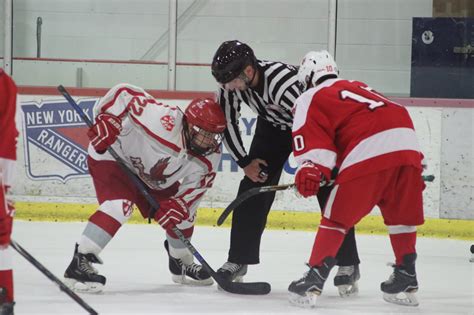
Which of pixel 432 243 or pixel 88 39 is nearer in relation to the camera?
pixel 432 243

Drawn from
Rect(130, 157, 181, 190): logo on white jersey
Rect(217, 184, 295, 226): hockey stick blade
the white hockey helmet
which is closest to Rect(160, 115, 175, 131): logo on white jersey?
Rect(130, 157, 181, 190): logo on white jersey

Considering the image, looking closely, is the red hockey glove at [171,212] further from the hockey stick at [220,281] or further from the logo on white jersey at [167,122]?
the logo on white jersey at [167,122]

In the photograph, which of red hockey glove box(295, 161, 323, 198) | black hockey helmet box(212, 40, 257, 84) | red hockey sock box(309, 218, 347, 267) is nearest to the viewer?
red hockey glove box(295, 161, 323, 198)

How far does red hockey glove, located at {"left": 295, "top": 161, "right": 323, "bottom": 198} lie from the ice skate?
58 centimetres

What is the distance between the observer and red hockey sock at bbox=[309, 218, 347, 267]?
340 centimetres

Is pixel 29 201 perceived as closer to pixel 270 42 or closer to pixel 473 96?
pixel 270 42

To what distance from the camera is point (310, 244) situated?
518 centimetres

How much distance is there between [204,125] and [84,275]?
686 millimetres

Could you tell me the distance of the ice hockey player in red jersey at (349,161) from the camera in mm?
3357

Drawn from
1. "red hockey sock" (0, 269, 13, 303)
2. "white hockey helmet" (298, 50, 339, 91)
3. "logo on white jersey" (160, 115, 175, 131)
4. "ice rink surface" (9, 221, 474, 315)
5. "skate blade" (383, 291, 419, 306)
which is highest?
"white hockey helmet" (298, 50, 339, 91)

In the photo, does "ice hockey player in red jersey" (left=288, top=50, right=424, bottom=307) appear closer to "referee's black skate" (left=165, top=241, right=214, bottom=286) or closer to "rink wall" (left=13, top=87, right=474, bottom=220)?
"referee's black skate" (left=165, top=241, right=214, bottom=286)

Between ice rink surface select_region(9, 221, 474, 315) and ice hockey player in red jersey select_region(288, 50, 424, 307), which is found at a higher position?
ice hockey player in red jersey select_region(288, 50, 424, 307)

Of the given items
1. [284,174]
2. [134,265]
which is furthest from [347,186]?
[284,174]

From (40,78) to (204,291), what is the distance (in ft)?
8.75
